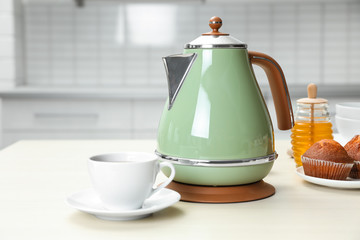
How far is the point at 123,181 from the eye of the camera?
2.17ft

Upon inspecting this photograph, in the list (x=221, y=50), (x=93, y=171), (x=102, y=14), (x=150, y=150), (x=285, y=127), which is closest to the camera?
(x=93, y=171)

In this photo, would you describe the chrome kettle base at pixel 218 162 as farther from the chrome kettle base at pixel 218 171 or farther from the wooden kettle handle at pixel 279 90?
the wooden kettle handle at pixel 279 90

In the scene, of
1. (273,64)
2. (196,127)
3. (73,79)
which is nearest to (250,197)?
(196,127)

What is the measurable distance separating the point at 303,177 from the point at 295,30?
2.74 metres

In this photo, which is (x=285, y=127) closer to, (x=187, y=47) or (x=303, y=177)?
(x=303, y=177)

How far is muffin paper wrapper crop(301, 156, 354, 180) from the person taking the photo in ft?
2.77

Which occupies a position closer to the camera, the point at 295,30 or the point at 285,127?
the point at 285,127

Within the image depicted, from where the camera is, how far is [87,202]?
72 centimetres

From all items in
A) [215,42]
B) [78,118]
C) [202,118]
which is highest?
[215,42]

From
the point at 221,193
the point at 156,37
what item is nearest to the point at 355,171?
the point at 221,193

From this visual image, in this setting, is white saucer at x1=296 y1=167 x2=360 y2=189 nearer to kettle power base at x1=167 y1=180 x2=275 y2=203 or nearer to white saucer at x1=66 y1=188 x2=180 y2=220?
kettle power base at x1=167 y1=180 x2=275 y2=203

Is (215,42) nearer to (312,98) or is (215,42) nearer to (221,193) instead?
(221,193)

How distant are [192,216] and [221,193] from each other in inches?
3.7

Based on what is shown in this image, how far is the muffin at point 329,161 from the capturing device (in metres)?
0.84
